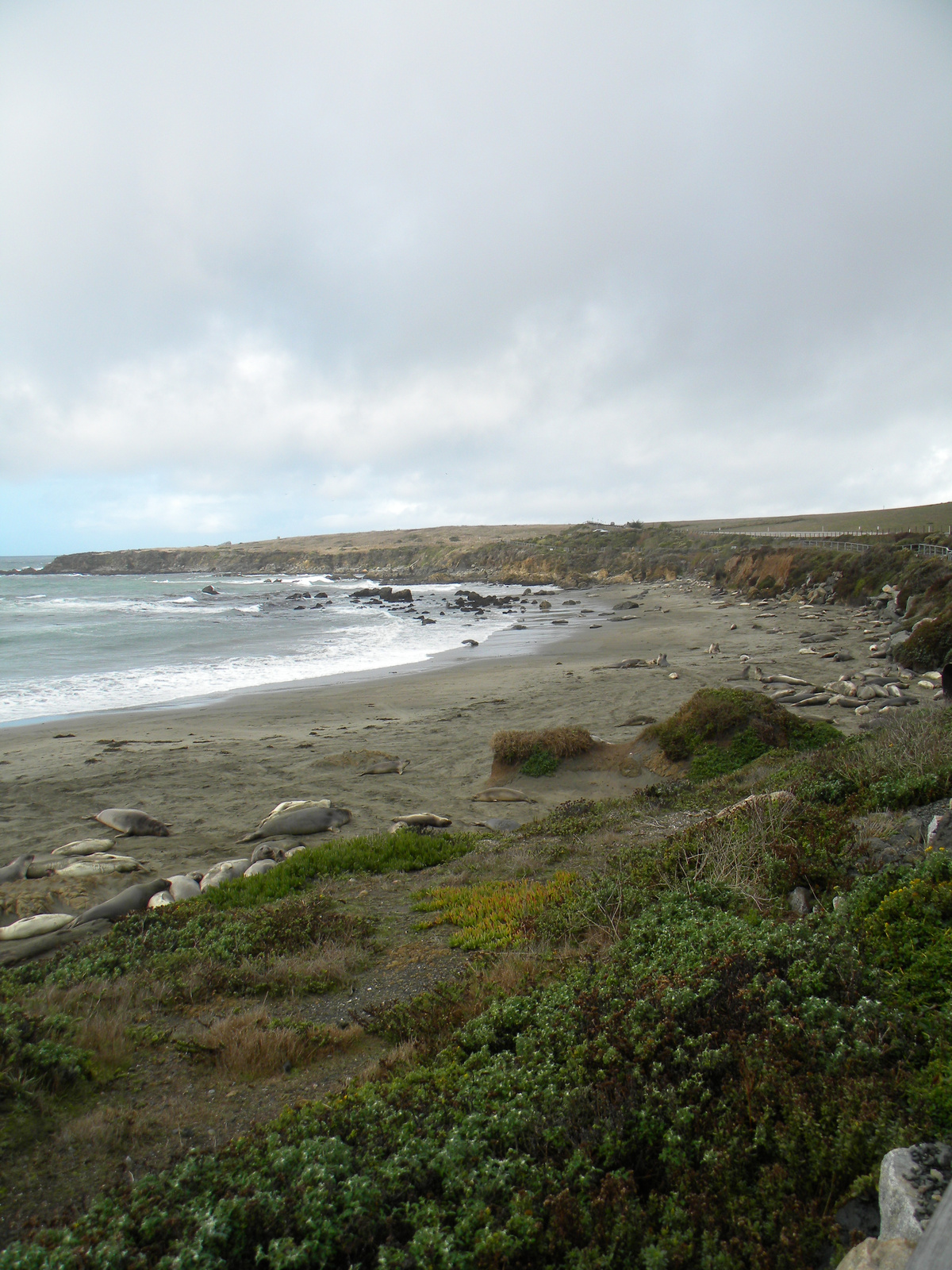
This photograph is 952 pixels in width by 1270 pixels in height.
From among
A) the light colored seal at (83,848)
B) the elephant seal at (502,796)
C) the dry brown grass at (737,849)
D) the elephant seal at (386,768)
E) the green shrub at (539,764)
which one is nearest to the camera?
the dry brown grass at (737,849)

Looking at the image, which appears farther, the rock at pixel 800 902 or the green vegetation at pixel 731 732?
the green vegetation at pixel 731 732

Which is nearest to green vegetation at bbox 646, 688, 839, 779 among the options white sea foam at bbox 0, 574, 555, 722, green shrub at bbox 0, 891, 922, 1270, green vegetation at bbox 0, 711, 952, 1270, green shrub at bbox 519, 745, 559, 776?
green shrub at bbox 519, 745, 559, 776

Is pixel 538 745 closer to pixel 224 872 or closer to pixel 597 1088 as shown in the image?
pixel 224 872

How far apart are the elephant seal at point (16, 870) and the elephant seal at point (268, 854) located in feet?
8.63

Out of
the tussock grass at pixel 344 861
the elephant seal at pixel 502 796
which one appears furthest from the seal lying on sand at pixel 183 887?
the elephant seal at pixel 502 796

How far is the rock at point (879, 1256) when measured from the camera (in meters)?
2.19

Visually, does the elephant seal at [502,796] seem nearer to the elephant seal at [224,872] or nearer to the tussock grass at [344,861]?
the tussock grass at [344,861]

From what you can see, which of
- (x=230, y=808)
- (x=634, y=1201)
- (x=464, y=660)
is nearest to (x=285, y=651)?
(x=464, y=660)

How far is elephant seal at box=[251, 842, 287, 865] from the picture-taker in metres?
8.39

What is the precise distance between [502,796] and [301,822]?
3.34 meters

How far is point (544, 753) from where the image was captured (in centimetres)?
1196

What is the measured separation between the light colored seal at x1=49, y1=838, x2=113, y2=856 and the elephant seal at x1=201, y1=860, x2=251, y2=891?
6.04ft

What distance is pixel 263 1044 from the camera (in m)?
4.33

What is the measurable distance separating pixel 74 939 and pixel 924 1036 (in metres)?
6.87
